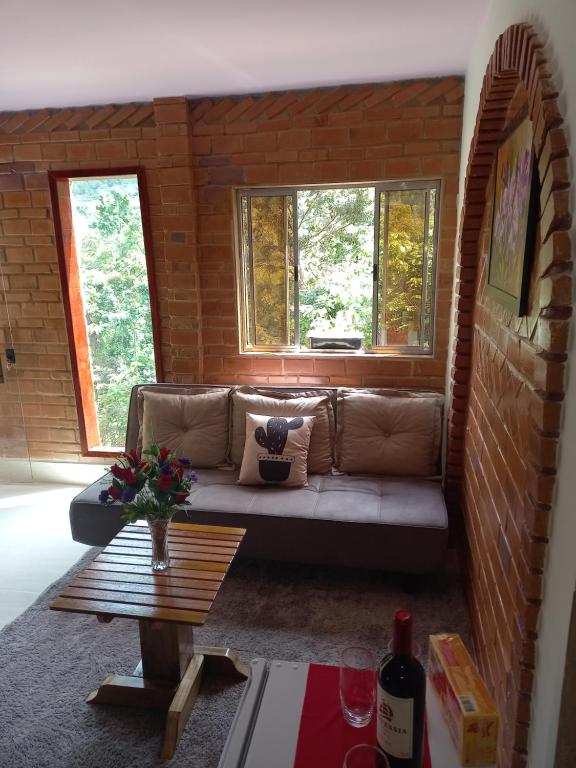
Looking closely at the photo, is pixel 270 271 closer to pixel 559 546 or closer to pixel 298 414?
pixel 298 414

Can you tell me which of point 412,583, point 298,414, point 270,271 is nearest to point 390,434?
point 298,414

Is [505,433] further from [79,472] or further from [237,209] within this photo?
[79,472]

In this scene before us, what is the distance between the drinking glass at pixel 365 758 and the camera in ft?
3.08

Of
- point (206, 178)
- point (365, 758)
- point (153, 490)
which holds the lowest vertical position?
point (365, 758)

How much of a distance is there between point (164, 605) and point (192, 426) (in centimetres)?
151

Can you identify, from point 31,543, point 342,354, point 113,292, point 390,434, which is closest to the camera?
point 390,434

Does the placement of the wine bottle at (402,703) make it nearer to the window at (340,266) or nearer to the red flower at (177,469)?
the red flower at (177,469)

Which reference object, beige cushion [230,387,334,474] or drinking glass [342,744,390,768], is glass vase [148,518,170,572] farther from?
beige cushion [230,387,334,474]

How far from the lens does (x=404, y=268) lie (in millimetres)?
3221

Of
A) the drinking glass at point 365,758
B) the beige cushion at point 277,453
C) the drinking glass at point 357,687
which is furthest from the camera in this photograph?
the beige cushion at point 277,453

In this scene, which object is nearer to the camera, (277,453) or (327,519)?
(327,519)

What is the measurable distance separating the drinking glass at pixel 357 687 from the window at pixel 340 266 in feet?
7.65

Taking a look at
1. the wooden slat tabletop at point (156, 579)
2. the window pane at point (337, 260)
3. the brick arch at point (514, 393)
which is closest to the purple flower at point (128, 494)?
the wooden slat tabletop at point (156, 579)

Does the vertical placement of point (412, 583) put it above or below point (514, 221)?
below
